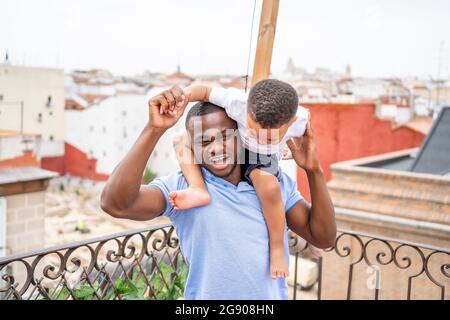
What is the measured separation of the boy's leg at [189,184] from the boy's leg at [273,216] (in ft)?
0.55

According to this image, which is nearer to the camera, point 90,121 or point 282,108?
point 282,108

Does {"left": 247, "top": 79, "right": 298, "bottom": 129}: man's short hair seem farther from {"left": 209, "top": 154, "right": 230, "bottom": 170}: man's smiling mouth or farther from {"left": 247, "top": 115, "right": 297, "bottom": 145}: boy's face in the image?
{"left": 209, "top": 154, "right": 230, "bottom": 170}: man's smiling mouth

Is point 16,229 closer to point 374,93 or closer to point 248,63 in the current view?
point 248,63

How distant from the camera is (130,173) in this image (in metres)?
1.32

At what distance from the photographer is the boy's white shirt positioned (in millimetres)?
1446

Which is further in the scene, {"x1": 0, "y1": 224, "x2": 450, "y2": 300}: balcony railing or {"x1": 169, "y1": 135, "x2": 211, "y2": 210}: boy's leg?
{"x1": 0, "y1": 224, "x2": 450, "y2": 300}: balcony railing

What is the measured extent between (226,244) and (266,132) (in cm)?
34

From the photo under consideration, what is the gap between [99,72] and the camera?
31.5m

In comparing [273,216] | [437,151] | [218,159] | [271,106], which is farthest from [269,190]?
[437,151]

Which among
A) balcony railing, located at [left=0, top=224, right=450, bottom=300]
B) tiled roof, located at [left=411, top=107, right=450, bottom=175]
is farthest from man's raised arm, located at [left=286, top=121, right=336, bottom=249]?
tiled roof, located at [left=411, top=107, right=450, bottom=175]

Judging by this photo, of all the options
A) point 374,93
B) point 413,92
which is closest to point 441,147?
point 413,92

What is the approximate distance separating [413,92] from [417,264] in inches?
603

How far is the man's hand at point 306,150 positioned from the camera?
4.96ft

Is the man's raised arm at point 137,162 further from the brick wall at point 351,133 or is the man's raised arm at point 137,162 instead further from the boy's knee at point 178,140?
the brick wall at point 351,133
